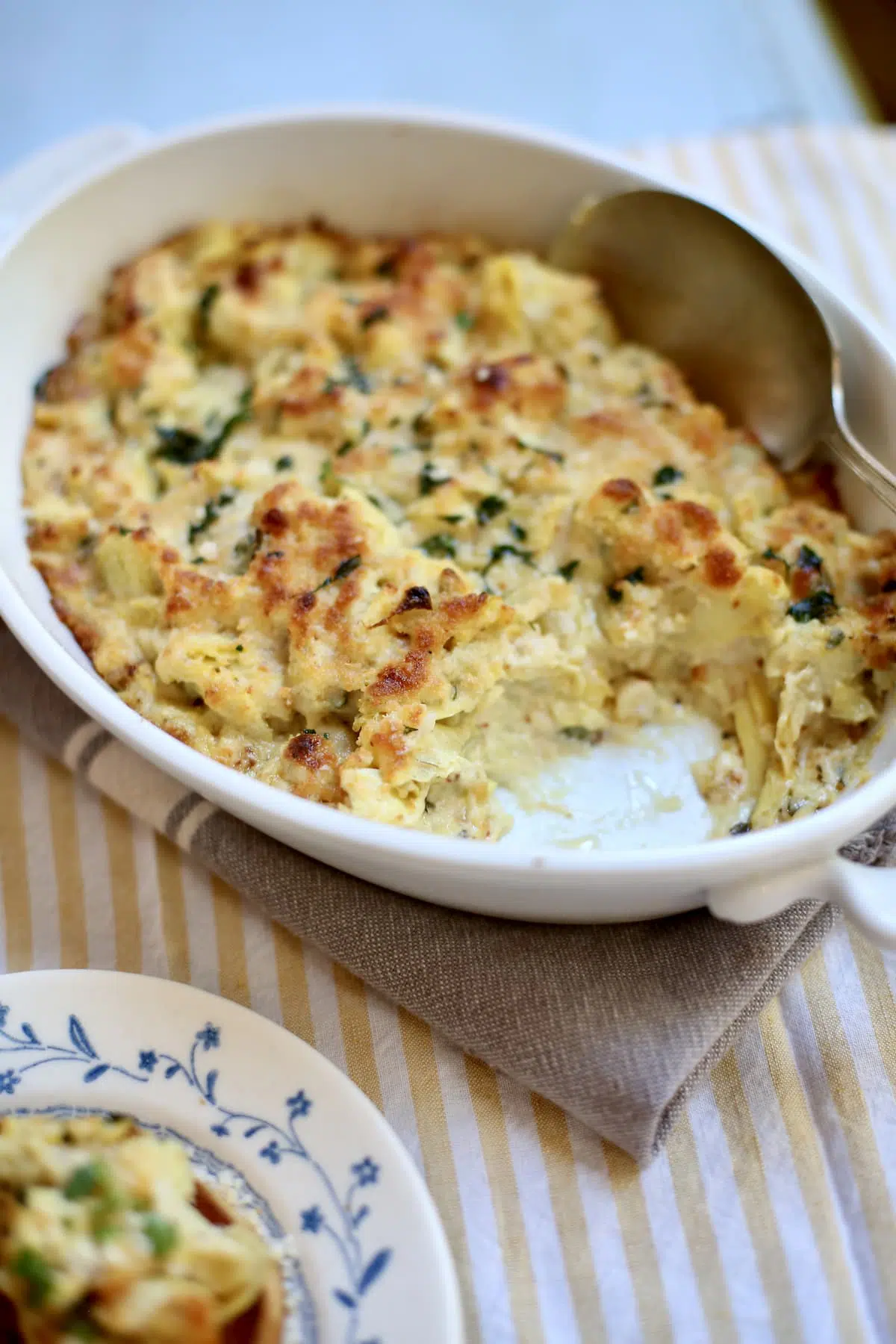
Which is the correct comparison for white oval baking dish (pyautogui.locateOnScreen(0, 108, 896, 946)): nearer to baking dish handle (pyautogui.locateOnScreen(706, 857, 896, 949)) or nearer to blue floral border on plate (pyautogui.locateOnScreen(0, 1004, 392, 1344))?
baking dish handle (pyautogui.locateOnScreen(706, 857, 896, 949))

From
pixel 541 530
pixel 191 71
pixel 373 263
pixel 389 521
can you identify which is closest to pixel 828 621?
pixel 541 530

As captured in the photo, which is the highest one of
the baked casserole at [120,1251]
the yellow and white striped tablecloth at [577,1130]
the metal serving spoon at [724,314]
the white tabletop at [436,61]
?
the white tabletop at [436,61]

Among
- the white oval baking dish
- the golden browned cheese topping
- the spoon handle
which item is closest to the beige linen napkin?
the white oval baking dish

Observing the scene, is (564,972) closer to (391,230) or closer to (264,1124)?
(264,1124)

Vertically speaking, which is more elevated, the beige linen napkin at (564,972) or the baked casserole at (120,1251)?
the baked casserole at (120,1251)

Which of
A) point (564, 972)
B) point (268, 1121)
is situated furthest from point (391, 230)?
point (268, 1121)

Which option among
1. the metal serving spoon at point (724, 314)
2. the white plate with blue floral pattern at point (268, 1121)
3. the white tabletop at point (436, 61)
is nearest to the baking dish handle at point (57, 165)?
the white tabletop at point (436, 61)

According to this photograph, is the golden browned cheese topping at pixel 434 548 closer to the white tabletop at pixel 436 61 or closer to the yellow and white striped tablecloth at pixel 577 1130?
the yellow and white striped tablecloth at pixel 577 1130

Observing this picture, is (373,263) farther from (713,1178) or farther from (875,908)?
(713,1178)
